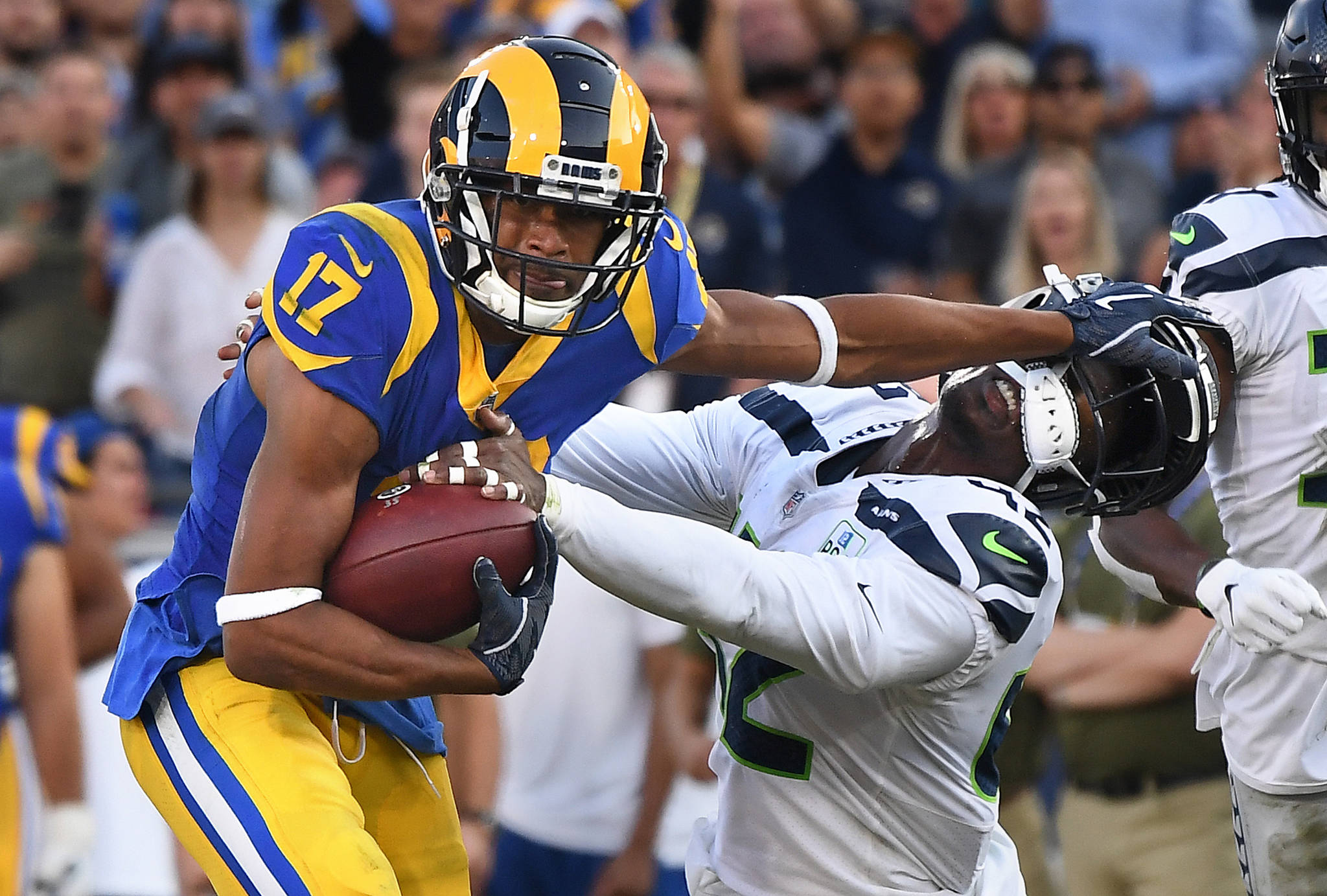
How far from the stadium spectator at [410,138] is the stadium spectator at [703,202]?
0.74m

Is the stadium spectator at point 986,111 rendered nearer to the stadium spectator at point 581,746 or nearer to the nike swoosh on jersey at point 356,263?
the stadium spectator at point 581,746

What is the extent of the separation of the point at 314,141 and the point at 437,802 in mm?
4717


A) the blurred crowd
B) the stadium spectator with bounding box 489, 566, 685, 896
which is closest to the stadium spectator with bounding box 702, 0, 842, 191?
the blurred crowd

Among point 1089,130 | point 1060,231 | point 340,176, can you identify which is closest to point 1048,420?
point 1060,231

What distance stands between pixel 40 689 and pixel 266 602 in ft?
7.55

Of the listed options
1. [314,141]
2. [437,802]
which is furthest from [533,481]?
[314,141]

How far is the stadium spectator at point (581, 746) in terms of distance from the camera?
4859 mm

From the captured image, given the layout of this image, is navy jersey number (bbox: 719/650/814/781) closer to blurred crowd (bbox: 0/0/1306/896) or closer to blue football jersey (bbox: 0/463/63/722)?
blurred crowd (bbox: 0/0/1306/896)

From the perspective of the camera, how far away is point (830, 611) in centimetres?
277

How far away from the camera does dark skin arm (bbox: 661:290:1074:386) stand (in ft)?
10.1

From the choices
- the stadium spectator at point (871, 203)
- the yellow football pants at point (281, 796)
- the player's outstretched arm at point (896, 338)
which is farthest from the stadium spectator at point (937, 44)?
the yellow football pants at point (281, 796)

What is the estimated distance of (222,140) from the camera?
6441 mm

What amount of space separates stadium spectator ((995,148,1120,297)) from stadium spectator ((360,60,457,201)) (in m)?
1.99

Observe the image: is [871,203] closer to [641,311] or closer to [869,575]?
[641,311]
